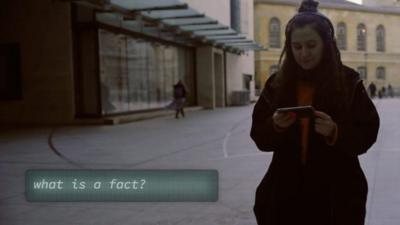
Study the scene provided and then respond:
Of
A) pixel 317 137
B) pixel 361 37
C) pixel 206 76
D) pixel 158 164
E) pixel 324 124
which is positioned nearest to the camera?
pixel 324 124

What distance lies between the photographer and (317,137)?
206 centimetres

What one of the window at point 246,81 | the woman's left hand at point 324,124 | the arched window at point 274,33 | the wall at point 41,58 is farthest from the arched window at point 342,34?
the woman's left hand at point 324,124

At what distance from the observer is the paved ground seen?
524 centimetres

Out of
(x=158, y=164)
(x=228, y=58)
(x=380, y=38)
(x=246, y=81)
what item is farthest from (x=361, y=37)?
(x=158, y=164)

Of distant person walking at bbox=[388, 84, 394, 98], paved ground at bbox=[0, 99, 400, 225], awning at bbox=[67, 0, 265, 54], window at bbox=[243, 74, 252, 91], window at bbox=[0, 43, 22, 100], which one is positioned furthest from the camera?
distant person walking at bbox=[388, 84, 394, 98]

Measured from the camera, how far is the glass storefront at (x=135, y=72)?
65.7ft

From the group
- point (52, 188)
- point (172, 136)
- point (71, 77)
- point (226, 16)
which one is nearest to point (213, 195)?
point (52, 188)

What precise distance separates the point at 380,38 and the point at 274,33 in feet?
56.9

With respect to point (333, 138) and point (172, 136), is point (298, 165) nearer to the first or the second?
point (333, 138)

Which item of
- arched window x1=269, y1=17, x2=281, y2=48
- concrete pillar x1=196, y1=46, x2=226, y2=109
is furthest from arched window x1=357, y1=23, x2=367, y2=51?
concrete pillar x1=196, y1=46, x2=226, y2=109

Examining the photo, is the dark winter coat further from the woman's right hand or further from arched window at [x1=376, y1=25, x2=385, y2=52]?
arched window at [x1=376, y1=25, x2=385, y2=52]

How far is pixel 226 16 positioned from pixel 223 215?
3216 centimetres

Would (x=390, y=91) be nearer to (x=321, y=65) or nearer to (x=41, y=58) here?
(x=41, y=58)

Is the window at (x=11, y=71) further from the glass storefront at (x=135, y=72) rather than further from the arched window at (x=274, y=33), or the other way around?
the arched window at (x=274, y=33)
